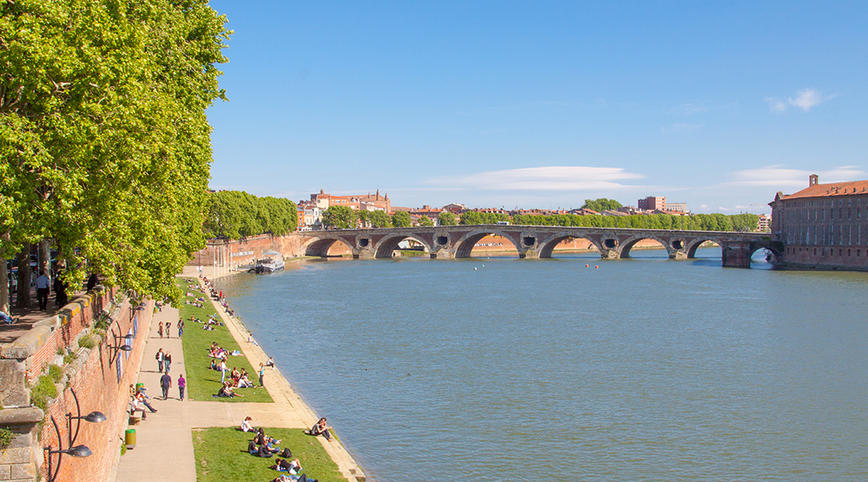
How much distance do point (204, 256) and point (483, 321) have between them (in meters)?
45.6

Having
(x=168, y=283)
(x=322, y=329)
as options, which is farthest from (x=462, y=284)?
(x=168, y=283)

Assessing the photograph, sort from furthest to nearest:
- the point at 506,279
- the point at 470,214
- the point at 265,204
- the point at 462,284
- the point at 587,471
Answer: the point at 470,214
the point at 265,204
the point at 506,279
the point at 462,284
the point at 587,471

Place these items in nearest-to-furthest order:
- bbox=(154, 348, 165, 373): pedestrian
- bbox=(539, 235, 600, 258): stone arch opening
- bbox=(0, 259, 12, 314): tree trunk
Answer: bbox=(0, 259, 12, 314): tree trunk < bbox=(154, 348, 165, 373): pedestrian < bbox=(539, 235, 600, 258): stone arch opening

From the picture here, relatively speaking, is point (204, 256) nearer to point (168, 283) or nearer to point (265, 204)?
point (265, 204)

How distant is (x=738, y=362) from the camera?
38812 mm

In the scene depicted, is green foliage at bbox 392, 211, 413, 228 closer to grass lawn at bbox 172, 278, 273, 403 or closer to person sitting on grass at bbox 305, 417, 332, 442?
grass lawn at bbox 172, 278, 273, 403

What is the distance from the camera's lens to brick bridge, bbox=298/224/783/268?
4724 inches

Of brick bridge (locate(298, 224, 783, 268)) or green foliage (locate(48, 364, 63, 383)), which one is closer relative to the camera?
green foliage (locate(48, 364, 63, 383))

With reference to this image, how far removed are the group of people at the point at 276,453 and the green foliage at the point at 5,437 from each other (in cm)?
977

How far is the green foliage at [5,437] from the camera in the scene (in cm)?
1025

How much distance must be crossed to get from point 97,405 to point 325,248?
403 ft

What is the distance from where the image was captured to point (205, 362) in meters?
34.1

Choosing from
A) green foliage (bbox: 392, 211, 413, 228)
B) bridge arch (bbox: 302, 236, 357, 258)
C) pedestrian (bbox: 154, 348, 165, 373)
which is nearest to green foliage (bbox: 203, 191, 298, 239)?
bridge arch (bbox: 302, 236, 357, 258)

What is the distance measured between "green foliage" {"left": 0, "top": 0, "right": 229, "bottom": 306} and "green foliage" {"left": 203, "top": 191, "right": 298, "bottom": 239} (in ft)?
188
